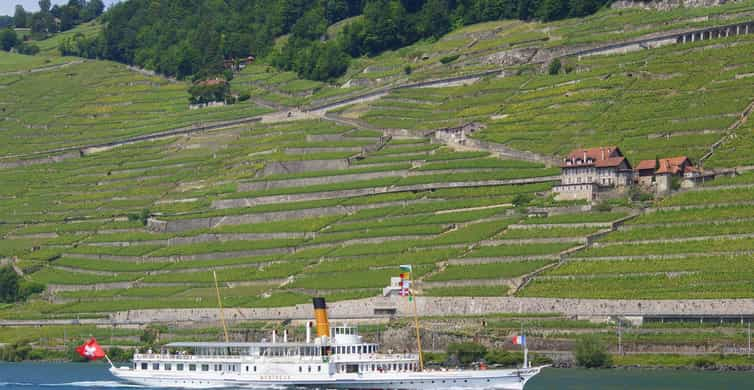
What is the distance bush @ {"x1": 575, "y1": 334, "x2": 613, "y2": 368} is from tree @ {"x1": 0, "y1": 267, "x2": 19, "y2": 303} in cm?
5668

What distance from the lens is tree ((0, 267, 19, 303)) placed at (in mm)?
132375

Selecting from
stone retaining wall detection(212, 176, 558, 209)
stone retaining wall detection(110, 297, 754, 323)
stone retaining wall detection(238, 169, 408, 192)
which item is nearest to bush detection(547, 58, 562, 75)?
stone retaining wall detection(238, 169, 408, 192)

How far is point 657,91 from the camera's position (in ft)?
436

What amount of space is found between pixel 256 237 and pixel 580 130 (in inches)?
1076

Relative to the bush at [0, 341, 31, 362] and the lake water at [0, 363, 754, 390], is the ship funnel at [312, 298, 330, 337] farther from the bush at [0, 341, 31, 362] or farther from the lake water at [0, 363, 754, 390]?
the bush at [0, 341, 31, 362]

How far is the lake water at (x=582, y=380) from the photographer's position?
8300cm

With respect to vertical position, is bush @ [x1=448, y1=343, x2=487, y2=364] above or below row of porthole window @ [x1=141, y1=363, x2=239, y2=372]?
below

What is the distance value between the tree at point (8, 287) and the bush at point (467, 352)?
4838cm

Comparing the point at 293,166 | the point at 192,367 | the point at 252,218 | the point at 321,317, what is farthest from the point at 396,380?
the point at 293,166

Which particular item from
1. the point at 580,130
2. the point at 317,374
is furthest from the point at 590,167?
the point at 317,374

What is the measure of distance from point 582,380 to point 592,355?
19.3 ft

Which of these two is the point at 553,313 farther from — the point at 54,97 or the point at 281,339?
the point at 54,97

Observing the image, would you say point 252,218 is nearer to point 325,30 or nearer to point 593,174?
point 593,174

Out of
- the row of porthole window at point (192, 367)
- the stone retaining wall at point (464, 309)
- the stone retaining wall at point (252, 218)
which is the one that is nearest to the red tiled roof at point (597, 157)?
the stone retaining wall at point (252, 218)
